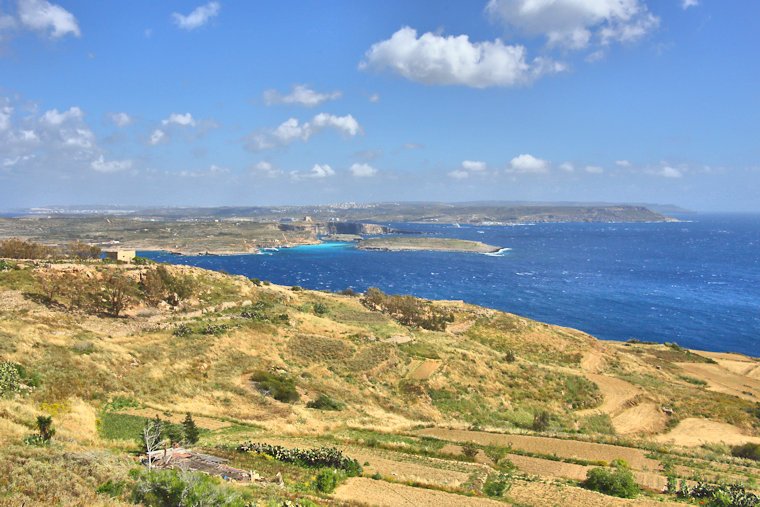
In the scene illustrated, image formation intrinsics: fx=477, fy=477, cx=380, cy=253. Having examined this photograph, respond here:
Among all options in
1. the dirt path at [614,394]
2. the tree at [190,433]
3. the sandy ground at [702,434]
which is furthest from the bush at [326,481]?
the dirt path at [614,394]

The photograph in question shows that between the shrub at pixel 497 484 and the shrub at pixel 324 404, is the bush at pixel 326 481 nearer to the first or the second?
the shrub at pixel 497 484

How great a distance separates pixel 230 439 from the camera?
2194 centimetres

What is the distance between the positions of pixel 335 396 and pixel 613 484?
20348 mm

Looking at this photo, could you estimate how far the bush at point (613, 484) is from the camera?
1847cm

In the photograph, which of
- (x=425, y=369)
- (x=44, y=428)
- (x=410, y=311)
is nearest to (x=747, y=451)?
(x=425, y=369)

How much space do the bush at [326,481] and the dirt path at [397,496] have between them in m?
0.28

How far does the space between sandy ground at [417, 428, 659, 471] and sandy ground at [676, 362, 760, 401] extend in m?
37.1

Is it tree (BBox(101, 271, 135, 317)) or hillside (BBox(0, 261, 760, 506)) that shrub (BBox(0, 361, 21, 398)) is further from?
tree (BBox(101, 271, 135, 317))

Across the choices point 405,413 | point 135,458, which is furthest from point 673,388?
point 135,458

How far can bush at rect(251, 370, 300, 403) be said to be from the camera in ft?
103

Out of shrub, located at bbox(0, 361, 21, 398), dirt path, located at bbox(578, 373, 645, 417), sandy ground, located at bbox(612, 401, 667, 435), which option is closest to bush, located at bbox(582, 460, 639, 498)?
sandy ground, located at bbox(612, 401, 667, 435)

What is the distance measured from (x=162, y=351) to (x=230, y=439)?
15.5 m

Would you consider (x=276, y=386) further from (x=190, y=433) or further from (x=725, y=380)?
(x=725, y=380)

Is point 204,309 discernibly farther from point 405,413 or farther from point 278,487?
point 278,487
